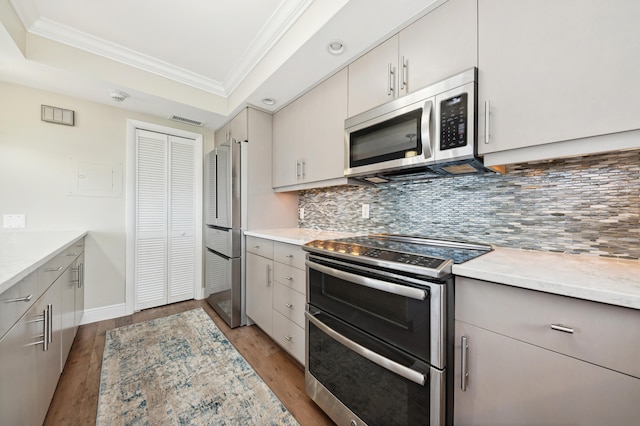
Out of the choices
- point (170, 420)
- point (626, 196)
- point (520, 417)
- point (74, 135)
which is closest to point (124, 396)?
point (170, 420)

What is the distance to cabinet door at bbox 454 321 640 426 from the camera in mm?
683

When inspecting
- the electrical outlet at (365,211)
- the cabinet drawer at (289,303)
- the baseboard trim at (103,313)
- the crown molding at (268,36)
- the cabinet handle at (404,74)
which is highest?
the crown molding at (268,36)

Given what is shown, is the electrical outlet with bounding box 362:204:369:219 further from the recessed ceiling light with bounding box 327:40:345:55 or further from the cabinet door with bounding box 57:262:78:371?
the cabinet door with bounding box 57:262:78:371

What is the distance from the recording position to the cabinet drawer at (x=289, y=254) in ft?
5.87

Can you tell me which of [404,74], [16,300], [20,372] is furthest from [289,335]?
[404,74]

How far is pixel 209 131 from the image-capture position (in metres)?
3.39

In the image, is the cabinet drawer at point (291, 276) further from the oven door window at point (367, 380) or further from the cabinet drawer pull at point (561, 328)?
the cabinet drawer pull at point (561, 328)

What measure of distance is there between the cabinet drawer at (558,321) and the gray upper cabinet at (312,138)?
4.08ft

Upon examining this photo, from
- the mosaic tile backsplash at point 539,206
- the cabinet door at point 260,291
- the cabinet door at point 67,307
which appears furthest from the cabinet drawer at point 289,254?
the cabinet door at point 67,307

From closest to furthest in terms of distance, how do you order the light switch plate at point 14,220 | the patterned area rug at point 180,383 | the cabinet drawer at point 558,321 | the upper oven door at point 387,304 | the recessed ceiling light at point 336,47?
the cabinet drawer at point 558,321 → the upper oven door at point 387,304 → the patterned area rug at point 180,383 → the recessed ceiling light at point 336,47 → the light switch plate at point 14,220

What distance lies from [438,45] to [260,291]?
2.26 meters

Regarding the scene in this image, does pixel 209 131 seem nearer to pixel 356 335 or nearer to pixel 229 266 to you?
pixel 229 266

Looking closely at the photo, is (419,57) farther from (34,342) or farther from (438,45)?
(34,342)

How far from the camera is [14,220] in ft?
7.36
